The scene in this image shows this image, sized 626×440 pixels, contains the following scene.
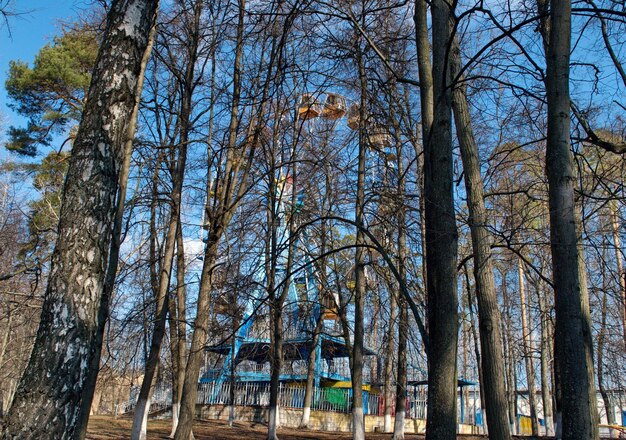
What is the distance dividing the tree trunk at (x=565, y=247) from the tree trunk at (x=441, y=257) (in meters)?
0.93

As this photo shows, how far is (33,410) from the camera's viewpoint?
341cm

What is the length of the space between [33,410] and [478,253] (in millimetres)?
5722

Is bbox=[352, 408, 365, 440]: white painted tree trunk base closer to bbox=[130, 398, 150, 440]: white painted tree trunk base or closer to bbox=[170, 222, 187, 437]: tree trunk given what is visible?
bbox=[170, 222, 187, 437]: tree trunk

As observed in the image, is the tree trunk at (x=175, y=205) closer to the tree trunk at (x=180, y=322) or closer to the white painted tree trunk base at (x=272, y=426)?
the tree trunk at (x=180, y=322)

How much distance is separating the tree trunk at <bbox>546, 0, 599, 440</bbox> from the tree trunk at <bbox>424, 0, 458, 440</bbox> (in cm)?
93

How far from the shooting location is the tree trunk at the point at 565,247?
184 inches

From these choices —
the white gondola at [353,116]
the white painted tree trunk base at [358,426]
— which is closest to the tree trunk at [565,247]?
the white painted tree trunk base at [358,426]

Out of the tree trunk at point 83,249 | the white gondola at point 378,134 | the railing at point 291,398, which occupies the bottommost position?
the railing at point 291,398

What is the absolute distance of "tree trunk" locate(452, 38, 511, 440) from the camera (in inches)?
260

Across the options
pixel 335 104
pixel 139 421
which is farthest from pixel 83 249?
pixel 335 104

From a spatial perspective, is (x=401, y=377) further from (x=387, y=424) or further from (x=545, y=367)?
(x=545, y=367)

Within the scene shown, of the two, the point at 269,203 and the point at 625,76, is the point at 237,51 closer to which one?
the point at 269,203

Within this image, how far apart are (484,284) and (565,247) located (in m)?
2.65

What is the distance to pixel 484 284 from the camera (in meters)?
7.46
